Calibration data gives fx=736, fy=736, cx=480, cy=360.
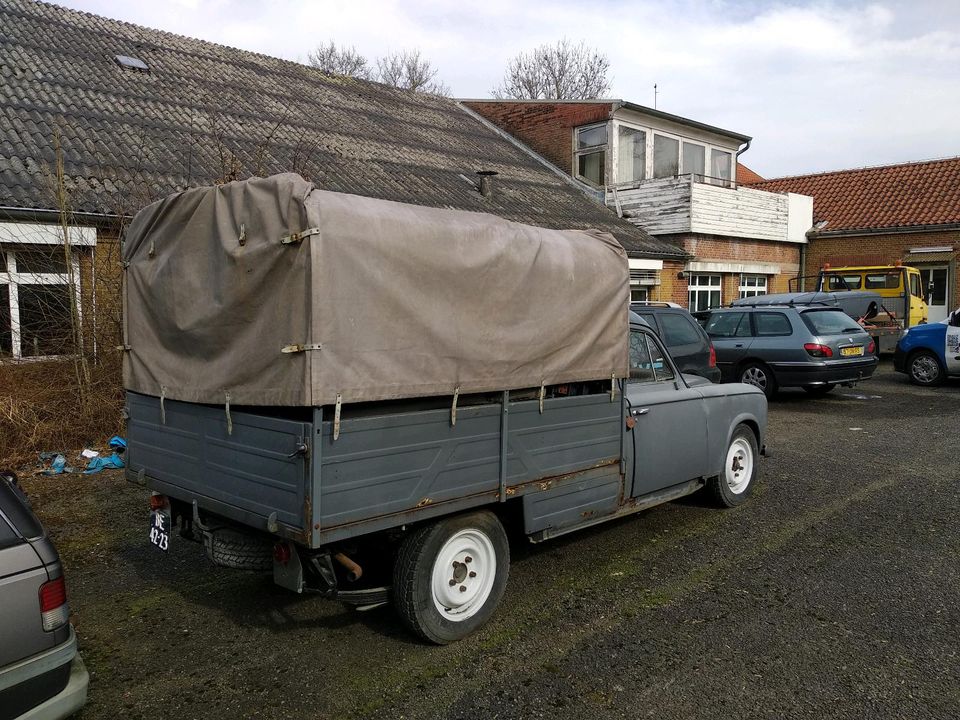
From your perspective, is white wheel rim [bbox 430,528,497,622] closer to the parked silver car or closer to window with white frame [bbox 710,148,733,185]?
the parked silver car

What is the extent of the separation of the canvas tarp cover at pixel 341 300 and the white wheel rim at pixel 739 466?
2.28m

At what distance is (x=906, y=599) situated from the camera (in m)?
4.49

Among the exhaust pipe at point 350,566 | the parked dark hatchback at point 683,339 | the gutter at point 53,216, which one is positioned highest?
the gutter at point 53,216

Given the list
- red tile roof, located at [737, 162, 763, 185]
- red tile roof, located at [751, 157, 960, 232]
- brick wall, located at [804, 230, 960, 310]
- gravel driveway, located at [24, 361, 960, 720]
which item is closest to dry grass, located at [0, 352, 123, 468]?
gravel driveway, located at [24, 361, 960, 720]

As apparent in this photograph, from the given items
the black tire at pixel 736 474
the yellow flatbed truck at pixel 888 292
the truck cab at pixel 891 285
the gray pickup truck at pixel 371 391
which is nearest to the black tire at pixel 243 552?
the gray pickup truck at pixel 371 391

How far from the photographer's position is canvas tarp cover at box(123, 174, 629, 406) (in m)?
3.46

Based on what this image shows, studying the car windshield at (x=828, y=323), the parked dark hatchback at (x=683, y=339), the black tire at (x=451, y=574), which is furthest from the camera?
the car windshield at (x=828, y=323)

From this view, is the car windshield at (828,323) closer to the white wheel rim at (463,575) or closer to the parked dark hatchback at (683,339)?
the parked dark hatchback at (683,339)

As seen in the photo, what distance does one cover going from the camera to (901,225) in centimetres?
2389

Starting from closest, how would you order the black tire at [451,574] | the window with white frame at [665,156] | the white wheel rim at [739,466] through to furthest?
the black tire at [451,574], the white wheel rim at [739,466], the window with white frame at [665,156]

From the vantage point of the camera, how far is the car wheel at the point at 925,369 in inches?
556

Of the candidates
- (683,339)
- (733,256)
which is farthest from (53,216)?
(733,256)

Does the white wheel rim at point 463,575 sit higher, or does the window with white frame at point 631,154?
the window with white frame at point 631,154

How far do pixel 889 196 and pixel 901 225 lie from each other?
2.13m
